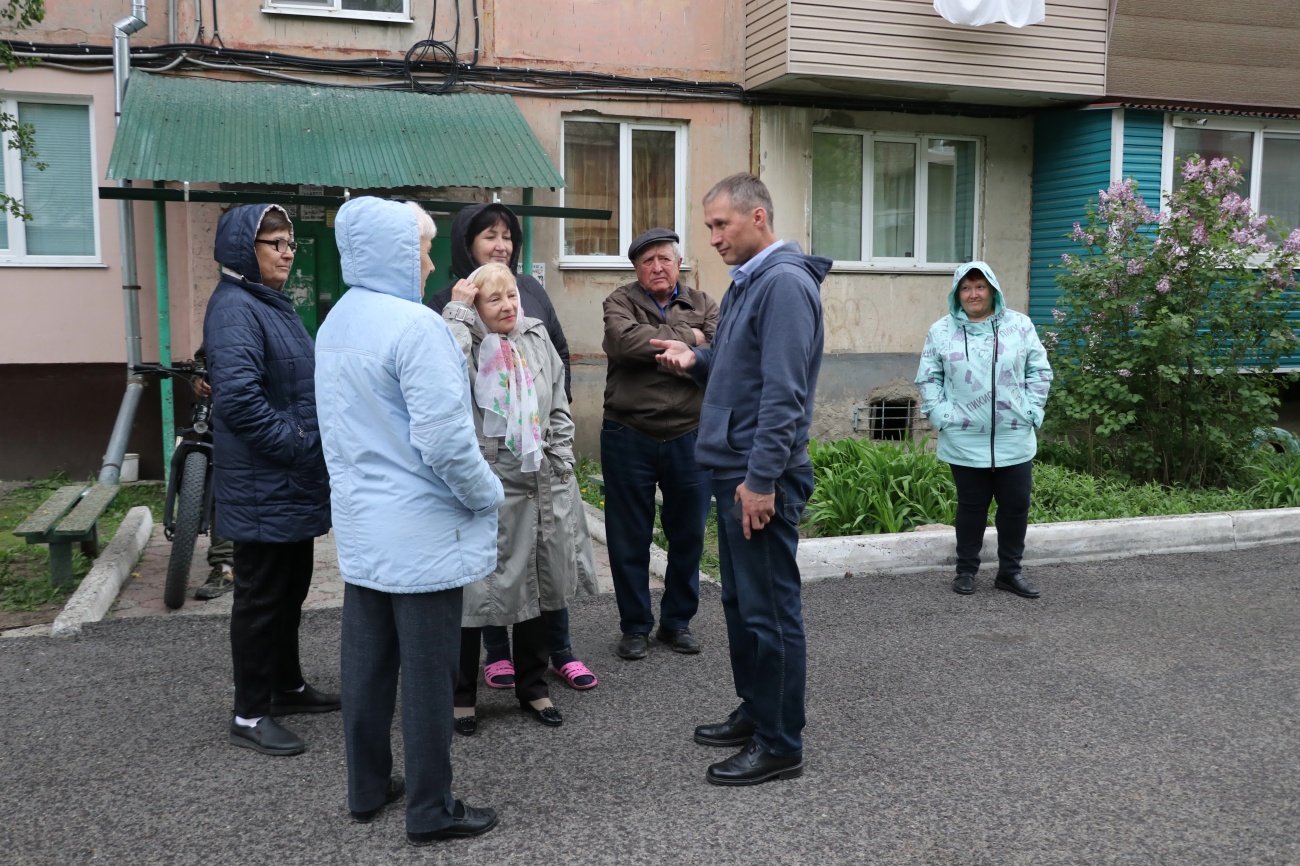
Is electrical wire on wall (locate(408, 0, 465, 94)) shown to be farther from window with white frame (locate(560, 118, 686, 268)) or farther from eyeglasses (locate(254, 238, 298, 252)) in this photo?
eyeglasses (locate(254, 238, 298, 252))

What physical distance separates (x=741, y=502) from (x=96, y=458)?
845 centimetres

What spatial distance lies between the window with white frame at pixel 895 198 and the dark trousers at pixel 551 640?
7624 mm

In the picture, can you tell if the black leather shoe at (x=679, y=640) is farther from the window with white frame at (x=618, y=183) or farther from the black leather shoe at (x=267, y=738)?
Answer: the window with white frame at (x=618, y=183)

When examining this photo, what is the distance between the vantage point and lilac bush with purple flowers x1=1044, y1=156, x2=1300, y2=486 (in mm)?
8625

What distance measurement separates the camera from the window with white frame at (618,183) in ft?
35.3

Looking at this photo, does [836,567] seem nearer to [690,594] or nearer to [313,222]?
[690,594]

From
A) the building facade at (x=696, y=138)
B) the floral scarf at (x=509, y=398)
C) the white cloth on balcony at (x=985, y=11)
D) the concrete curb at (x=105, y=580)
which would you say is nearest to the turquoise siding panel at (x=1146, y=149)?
the building facade at (x=696, y=138)

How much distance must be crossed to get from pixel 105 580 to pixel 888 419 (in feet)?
27.1

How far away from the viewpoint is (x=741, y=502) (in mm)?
3543

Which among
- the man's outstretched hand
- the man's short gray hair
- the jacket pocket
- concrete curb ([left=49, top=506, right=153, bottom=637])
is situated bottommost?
concrete curb ([left=49, top=506, right=153, bottom=637])

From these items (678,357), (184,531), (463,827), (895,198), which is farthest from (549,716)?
(895,198)

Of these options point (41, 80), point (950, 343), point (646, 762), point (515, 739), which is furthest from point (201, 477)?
point (41, 80)

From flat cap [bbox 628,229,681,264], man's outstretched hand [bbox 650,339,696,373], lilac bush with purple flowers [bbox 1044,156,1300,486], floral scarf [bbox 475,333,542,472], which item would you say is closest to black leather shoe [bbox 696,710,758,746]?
floral scarf [bbox 475,333,542,472]

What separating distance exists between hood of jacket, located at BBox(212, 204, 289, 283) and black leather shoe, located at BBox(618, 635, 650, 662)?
2315 millimetres
